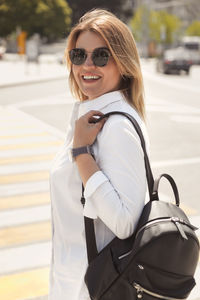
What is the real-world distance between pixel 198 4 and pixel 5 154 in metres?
109

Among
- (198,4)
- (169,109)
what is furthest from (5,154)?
(198,4)

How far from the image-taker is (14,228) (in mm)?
4785

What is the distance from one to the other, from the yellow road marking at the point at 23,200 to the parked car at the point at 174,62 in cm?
2407

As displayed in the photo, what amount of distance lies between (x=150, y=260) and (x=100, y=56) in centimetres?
83

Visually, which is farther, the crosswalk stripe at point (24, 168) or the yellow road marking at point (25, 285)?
the crosswalk stripe at point (24, 168)

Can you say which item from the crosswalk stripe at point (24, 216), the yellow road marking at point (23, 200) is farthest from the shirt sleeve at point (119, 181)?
the yellow road marking at point (23, 200)

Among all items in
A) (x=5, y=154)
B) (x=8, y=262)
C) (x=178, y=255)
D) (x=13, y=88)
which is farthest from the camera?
(x=13, y=88)

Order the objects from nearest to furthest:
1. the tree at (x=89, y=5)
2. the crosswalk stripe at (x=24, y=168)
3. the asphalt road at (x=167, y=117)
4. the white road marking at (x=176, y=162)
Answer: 1. the crosswalk stripe at (x=24, y=168)
2. the asphalt road at (x=167, y=117)
3. the white road marking at (x=176, y=162)
4. the tree at (x=89, y=5)

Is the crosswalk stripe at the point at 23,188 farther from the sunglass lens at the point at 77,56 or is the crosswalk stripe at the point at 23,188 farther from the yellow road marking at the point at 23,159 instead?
the sunglass lens at the point at 77,56

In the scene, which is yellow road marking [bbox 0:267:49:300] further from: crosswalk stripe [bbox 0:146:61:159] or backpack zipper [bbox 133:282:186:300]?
crosswalk stripe [bbox 0:146:61:159]

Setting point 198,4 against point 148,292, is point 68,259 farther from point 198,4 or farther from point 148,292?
point 198,4

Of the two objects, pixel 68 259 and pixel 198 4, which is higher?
pixel 68 259

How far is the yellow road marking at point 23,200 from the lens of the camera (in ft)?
18.1

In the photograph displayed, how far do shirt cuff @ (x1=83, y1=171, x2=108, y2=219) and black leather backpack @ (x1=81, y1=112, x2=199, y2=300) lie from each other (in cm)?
14
